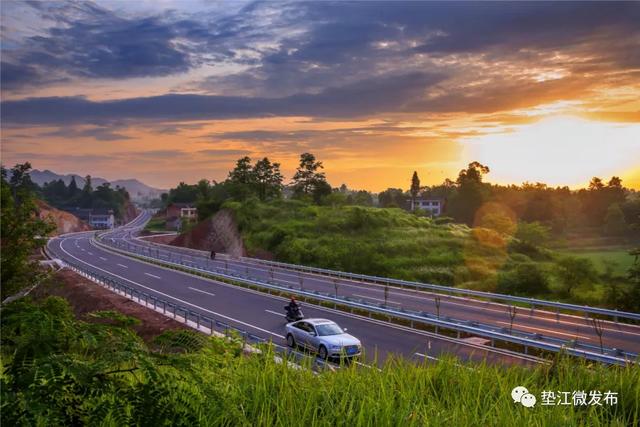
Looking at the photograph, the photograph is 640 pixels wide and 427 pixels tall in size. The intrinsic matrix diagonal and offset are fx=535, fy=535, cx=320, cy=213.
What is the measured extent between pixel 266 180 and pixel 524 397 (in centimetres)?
9371

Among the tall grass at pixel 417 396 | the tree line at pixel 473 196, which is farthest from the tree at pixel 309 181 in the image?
the tall grass at pixel 417 396

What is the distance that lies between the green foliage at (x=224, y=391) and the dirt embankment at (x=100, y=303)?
19424 mm

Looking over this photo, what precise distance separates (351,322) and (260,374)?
2118cm

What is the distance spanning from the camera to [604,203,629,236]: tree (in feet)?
262

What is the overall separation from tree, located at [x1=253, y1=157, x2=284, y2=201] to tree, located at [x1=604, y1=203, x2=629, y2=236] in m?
54.6

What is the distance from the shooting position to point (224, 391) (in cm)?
541

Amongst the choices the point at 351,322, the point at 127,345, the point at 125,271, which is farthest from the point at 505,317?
the point at 125,271

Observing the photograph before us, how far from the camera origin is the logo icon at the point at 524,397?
5.21 meters

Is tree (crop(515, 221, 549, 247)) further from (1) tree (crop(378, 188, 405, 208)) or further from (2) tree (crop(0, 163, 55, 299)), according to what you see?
(1) tree (crop(378, 188, 405, 208))

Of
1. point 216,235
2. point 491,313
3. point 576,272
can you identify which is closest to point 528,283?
point 576,272

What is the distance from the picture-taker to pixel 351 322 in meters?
26.7

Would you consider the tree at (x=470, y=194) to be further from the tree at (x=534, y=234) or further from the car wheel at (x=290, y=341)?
the car wheel at (x=290, y=341)

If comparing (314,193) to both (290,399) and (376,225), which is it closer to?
(376,225)

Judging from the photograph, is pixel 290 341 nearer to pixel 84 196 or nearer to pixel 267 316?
pixel 267 316
